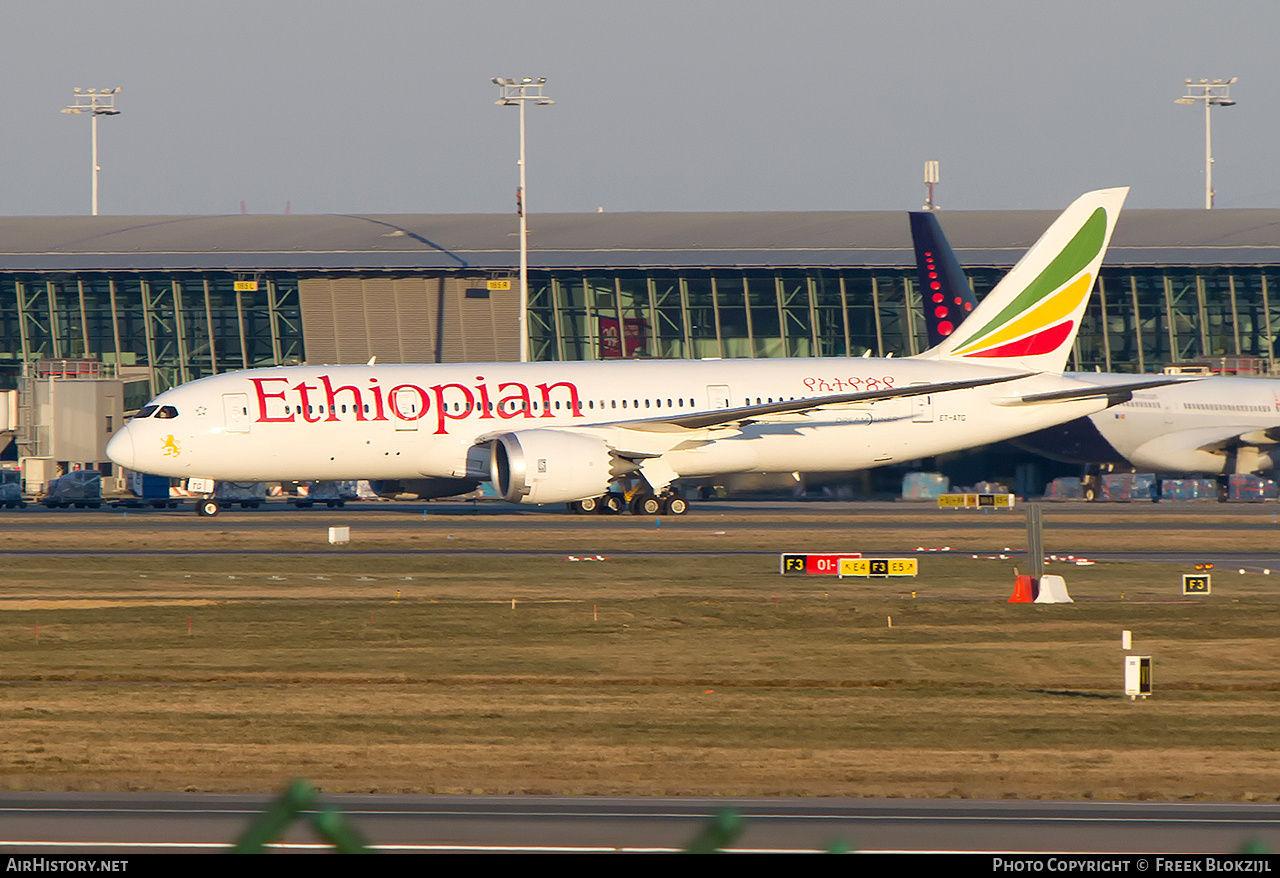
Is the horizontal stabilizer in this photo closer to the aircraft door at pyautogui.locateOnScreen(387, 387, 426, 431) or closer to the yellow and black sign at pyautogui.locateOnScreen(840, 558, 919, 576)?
the aircraft door at pyautogui.locateOnScreen(387, 387, 426, 431)

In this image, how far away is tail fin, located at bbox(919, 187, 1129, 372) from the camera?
54250 mm

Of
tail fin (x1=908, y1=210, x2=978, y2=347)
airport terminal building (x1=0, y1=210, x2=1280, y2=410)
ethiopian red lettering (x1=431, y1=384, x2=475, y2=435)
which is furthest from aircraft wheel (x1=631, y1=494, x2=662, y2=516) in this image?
airport terminal building (x1=0, y1=210, x2=1280, y2=410)

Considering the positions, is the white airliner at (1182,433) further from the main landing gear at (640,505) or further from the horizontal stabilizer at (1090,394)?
the main landing gear at (640,505)

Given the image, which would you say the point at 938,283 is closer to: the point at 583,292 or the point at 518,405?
the point at 583,292

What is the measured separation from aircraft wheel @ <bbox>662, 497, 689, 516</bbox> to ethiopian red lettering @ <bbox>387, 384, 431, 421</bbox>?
25.6 ft

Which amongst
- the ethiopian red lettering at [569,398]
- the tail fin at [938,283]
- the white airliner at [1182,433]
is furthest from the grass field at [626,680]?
the tail fin at [938,283]

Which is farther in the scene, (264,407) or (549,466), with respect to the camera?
(264,407)

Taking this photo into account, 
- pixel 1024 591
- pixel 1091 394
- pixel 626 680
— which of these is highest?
pixel 1091 394

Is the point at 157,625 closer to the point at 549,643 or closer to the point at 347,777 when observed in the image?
the point at 549,643

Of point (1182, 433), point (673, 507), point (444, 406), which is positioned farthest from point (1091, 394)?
point (444, 406)

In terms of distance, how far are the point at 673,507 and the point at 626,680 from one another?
26.6 m

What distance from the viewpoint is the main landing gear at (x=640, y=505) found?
49938mm

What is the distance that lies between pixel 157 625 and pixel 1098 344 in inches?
2433

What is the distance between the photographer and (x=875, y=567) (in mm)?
33969
